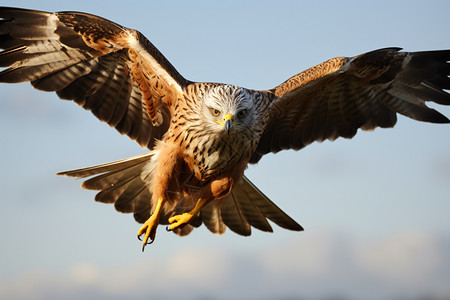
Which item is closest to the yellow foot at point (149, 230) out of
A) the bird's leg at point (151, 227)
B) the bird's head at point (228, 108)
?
the bird's leg at point (151, 227)

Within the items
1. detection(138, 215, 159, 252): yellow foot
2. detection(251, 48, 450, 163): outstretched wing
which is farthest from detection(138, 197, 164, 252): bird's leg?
detection(251, 48, 450, 163): outstretched wing

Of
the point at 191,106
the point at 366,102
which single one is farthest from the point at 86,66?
the point at 366,102

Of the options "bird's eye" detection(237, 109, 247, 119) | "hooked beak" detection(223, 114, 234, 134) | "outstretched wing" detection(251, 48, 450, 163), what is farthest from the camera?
"outstretched wing" detection(251, 48, 450, 163)

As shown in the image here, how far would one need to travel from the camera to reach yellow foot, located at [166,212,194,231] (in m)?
7.73

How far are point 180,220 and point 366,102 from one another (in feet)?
10.5

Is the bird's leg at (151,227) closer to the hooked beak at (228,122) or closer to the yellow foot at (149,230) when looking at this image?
the yellow foot at (149,230)

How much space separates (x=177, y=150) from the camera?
753 cm

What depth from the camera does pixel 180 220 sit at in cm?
775

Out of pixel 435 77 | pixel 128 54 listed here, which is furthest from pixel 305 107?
pixel 128 54

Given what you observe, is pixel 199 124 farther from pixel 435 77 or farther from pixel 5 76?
pixel 435 77

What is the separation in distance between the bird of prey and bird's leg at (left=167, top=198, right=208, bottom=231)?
0.05 feet

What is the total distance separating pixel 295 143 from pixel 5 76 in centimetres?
395

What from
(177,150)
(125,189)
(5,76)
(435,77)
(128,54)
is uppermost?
(435,77)

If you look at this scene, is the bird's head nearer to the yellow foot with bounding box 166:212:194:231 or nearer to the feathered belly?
the feathered belly
